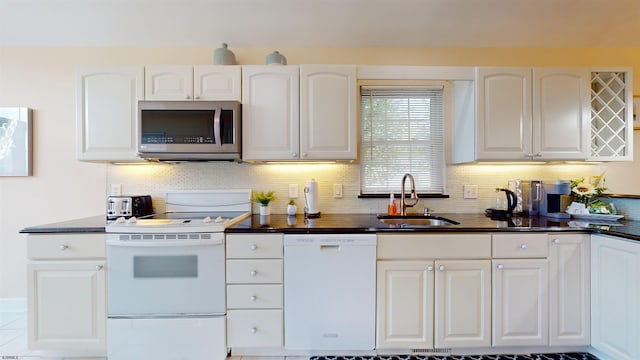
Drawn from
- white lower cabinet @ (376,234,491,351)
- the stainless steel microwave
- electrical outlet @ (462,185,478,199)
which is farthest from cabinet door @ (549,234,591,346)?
the stainless steel microwave

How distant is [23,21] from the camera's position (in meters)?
2.38

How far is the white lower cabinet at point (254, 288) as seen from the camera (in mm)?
1866

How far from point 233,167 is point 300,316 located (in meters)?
1.39

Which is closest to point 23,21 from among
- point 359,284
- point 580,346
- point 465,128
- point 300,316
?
point 300,316

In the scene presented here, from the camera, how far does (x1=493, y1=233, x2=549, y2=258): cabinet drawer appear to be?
1874 millimetres

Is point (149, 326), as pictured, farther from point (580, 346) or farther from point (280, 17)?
point (580, 346)

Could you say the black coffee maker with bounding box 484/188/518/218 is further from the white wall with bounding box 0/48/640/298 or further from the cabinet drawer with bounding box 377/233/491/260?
the cabinet drawer with bounding box 377/233/491/260

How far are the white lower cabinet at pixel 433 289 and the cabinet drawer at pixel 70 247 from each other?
72.5 inches

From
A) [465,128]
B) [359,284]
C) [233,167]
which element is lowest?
[359,284]

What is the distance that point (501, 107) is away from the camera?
221 cm

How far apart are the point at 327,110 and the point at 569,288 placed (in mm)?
2021

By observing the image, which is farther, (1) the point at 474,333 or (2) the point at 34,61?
(2) the point at 34,61

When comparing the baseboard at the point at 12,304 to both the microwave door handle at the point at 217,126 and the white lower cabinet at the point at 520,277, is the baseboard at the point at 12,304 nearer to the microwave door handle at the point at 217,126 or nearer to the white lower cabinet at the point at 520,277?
the microwave door handle at the point at 217,126

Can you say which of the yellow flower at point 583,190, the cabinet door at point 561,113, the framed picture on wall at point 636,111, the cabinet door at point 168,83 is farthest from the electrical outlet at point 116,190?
the framed picture on wall at point 636,111
